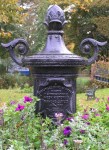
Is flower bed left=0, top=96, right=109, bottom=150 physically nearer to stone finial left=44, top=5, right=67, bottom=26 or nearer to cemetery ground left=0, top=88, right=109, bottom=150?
cemetery ground left=0, top=88, right=109, bottom=150

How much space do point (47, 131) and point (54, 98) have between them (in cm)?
78

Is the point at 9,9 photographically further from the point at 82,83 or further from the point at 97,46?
the point at 97,46

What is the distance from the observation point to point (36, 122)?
170 inches

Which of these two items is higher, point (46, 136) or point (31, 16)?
point (31, 16)

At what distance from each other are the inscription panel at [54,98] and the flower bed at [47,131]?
0.19 m

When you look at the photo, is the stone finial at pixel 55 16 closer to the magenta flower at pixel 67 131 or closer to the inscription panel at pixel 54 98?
the inscription panel at pixel 54 98

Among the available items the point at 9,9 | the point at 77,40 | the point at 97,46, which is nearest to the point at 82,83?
the point at 9,9

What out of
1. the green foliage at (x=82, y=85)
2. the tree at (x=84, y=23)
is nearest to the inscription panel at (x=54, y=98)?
the green foliage at (x=82, y=85)

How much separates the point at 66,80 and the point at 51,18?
891 millimetres

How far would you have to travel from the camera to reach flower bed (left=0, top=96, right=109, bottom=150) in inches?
132

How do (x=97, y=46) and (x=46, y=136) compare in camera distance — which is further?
(x=97, y=46)

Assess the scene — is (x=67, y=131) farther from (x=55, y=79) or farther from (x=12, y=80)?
(x=12, y=80)

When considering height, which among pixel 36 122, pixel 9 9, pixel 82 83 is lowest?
pixel 82 83

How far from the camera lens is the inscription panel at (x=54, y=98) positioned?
4648 millimetres
